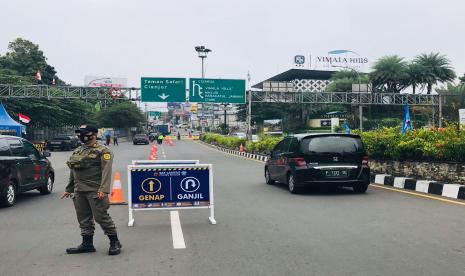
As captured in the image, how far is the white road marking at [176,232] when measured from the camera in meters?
6.52

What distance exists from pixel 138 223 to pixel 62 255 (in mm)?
2286

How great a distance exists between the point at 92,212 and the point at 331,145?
6937 mm

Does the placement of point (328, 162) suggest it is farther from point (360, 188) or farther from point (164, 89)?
point (164, 89)

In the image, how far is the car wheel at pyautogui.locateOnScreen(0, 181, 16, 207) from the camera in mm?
9914

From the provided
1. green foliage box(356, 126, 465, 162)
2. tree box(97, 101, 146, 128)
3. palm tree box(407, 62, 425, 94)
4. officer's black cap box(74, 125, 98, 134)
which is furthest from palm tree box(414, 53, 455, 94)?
officer's black cap box(74, 125, 98, 134)

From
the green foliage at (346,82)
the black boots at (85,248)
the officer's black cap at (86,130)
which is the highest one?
the green foliage at (346,82)

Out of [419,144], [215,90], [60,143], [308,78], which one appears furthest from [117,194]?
[308,78]

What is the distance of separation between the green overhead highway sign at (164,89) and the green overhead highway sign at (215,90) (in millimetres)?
845

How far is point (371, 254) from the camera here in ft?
19.3

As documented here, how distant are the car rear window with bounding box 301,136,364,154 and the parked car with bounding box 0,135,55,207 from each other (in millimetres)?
6146

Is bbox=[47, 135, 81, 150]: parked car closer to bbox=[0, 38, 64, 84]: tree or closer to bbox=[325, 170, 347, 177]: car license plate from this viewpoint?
bbox=[0, 38, 64, 84]: tree

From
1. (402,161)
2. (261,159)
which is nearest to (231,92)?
(261,159)

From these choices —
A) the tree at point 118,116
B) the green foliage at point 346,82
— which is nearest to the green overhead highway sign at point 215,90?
the green foliage at point 346,82

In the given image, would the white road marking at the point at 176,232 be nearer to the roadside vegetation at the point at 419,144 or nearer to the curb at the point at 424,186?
the curb at the point at 424,186
